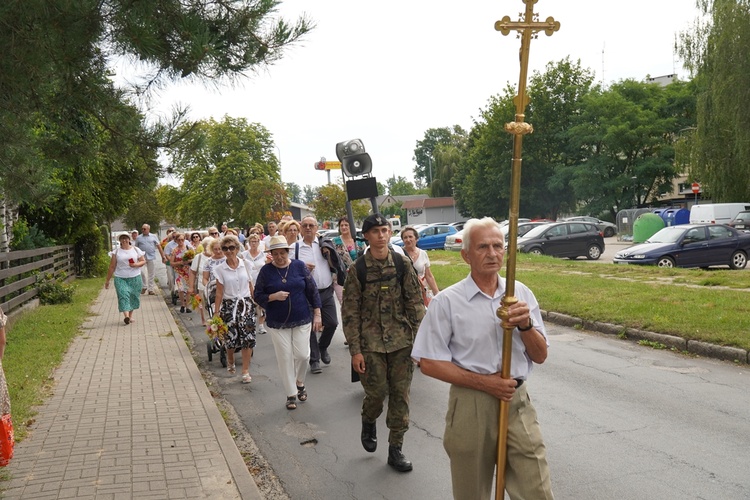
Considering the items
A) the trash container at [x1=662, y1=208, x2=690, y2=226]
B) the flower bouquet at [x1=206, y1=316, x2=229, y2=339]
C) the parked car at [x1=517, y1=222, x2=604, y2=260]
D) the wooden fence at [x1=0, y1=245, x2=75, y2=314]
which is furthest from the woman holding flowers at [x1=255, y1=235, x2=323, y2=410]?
the trash container at [x1=662, y1=208, x2=690, y2=226]

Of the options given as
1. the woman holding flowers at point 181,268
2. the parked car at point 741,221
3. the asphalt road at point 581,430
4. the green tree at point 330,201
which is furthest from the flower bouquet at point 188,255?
the green tree at point 330,201

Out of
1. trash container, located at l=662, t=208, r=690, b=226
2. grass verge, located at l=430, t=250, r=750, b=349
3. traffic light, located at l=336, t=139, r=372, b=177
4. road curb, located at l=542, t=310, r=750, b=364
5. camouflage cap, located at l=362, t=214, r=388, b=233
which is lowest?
road curb, located at l=542, t=310, r=750, b=364

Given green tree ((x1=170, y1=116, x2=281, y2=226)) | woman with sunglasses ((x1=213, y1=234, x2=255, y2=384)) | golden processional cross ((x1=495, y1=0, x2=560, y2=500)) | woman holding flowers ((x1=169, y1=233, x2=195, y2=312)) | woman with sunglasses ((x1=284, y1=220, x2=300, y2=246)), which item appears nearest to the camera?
golden processional cross ((x1=495, y1=0, x2=560, y2=500))

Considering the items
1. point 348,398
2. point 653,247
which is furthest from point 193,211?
point 348,398

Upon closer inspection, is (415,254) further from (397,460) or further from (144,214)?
(144,214)

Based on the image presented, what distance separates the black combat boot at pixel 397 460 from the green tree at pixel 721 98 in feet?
95.2

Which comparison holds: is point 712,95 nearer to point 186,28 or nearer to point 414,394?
point 414,394

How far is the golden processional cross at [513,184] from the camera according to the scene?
317cm

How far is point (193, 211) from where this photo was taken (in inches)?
2484

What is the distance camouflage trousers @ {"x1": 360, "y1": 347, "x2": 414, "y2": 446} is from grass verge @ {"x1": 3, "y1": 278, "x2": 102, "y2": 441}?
10.3 ft

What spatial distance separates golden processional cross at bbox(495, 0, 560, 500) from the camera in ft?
10.4

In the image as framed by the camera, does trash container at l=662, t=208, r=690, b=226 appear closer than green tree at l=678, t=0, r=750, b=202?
No

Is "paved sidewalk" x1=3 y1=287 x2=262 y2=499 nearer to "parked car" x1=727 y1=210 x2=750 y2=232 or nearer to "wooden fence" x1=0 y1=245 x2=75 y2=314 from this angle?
"wooden fence" x1=0 y1=245 x2=75 y2=314

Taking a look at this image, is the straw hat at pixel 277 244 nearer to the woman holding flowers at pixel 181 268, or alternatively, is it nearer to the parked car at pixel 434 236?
the woman holding flowers at pixel 181 268
